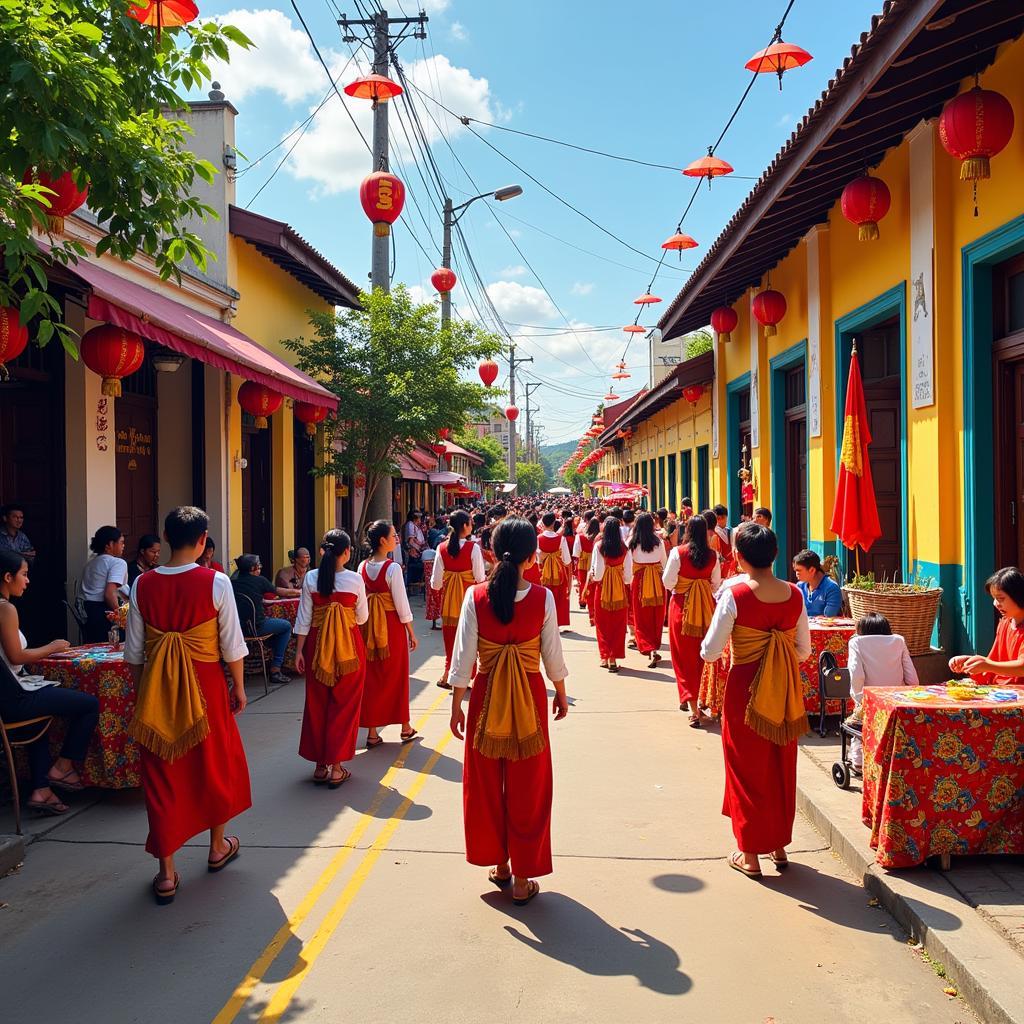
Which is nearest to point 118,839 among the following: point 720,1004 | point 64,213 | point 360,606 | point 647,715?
point 360,606

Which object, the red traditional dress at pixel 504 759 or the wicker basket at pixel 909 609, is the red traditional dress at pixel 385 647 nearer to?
the red traditional dress at pixel 504 759

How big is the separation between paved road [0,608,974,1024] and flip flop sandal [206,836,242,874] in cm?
6

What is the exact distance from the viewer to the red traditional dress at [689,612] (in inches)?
322

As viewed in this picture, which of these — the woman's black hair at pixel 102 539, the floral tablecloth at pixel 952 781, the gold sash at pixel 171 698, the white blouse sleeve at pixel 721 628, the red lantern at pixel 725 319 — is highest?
the red lantern at pixel 725 319

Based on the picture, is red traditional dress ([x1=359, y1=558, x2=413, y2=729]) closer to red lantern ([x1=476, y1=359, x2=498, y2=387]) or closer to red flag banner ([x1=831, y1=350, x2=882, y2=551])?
red flag banner ([x1=831, y1=350, x2=882, y2=551])

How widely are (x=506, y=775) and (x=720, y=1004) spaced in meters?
1.42

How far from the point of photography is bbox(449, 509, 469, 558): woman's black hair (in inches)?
386

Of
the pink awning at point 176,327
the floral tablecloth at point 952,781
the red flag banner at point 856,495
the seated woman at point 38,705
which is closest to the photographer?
the floral tablecloth at point 952,781

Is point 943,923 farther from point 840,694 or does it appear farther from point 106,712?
point 106,712

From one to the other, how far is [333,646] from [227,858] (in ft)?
5.84

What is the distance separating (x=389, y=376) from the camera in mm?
14297

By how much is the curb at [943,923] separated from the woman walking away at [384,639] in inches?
131

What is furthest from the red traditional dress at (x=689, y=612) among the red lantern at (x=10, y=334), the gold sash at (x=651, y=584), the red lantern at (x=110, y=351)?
the red lantern at (x=10, y=334)

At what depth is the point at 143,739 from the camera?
14.9 feet
